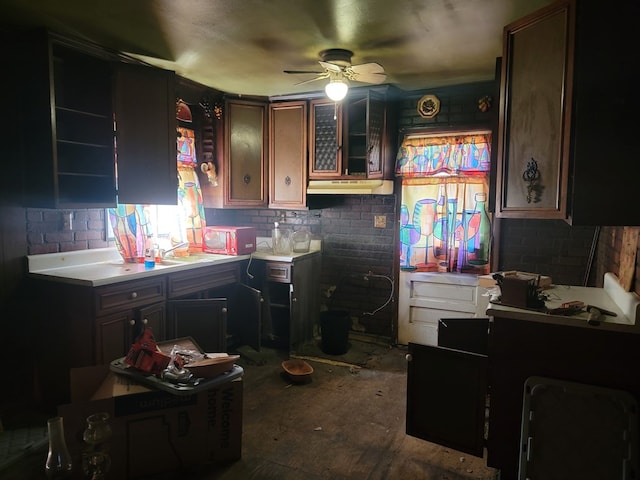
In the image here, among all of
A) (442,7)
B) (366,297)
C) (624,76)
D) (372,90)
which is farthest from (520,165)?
(366,297)

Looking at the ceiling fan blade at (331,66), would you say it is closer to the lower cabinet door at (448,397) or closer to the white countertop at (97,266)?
the white countertop at (97,266)

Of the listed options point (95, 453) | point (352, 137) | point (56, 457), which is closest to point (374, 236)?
point (352, 137)

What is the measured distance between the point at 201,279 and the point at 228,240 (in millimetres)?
523

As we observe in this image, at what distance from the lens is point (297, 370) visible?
3523 mm

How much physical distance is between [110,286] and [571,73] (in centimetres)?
279

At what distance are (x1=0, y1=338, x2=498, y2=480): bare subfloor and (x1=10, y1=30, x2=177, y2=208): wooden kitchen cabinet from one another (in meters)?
1.69

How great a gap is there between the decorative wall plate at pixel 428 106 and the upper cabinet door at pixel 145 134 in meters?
2.15

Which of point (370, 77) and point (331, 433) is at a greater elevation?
point (370, 77)

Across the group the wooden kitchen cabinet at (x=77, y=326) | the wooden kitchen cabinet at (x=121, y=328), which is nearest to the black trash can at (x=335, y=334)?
the wooden kitchen cabinet at (x=121, y=328)

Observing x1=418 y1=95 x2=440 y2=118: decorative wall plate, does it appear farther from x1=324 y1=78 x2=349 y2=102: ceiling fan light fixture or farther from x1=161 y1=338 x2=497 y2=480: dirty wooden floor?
x1=161 y1=338 x2=497 y2=480: dirty wooden floor

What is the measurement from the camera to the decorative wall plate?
13.0 ft

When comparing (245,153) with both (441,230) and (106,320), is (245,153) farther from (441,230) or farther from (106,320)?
(106,320)

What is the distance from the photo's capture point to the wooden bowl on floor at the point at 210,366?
2.22m

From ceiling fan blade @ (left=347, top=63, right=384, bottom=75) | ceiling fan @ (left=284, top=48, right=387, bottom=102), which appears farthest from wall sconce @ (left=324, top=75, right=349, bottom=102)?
ceiling fan blade @ (left=347, top=63, right=384, bottom=75)
